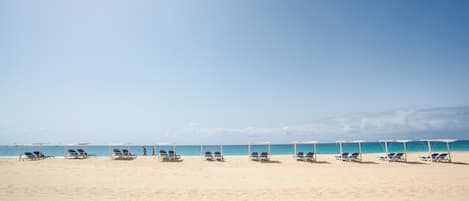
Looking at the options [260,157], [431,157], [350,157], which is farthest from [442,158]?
[260,157]

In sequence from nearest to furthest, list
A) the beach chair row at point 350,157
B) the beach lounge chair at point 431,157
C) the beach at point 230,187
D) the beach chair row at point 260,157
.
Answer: the beach at point 230,187, the beach lounge chair at point 431,157, the beach chair row at point 350,157, the beach chair row at point 260,157

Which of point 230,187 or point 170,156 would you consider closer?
point 230,187

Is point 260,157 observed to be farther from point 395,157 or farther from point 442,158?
point 442,158

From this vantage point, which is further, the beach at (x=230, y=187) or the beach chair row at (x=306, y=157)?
the beach chair row at (x=306, y=157)

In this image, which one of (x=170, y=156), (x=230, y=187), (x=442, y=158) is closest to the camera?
(x=230, y=187)

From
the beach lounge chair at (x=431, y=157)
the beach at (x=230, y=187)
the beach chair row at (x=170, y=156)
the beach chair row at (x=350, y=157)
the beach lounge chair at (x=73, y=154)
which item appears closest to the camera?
the beach at (x=230, y=187)

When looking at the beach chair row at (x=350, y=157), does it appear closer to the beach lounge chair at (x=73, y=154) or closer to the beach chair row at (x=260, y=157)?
the beach chair row at (x=260, y=157)

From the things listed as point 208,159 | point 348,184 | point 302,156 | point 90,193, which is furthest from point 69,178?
point 302,156

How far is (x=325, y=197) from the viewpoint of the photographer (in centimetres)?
714

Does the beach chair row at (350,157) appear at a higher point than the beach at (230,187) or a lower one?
higher

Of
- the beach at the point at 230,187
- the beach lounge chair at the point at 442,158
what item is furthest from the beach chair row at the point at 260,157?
the beach lounge chair at the point at 442,158

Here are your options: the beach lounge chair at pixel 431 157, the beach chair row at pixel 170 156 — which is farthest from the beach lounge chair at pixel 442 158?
the beach chair row at pixel 170 156

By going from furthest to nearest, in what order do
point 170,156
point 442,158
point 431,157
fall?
1. point 170,156
2. point 431,157
3. point 442,158

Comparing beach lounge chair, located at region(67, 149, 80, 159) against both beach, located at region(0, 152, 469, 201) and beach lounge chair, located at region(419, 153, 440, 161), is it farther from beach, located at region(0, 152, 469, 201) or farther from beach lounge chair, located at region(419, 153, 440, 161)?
beach lounge chair, located at region(419, 153, 440, 161)
